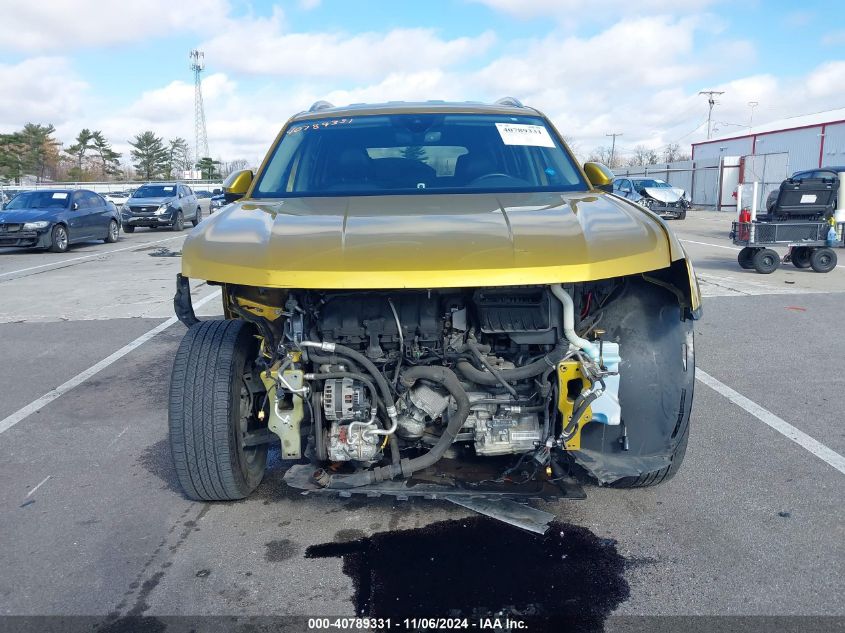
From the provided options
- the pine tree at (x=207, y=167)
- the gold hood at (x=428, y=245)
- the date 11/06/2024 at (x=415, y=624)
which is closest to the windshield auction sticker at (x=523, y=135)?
the gold hood at (x=428, y=245)

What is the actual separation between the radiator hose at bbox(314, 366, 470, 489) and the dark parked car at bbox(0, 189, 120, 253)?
16.2 meters

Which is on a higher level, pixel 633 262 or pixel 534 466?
pixel 633 262

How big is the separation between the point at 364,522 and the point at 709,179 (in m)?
35.7

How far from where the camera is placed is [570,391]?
297cm

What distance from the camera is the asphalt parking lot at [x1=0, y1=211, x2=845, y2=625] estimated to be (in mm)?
2740

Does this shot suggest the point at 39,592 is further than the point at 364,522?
No

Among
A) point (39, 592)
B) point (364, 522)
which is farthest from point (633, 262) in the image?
point (39, 592)

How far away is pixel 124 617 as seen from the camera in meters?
2.62

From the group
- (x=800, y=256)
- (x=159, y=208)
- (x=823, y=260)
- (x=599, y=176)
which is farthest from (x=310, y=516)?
(x=159, y=208)

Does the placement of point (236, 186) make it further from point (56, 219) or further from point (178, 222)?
point (178, 222)

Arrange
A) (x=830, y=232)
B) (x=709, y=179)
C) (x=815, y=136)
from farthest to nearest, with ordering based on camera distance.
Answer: (x=709, y=179) < (x=815, y=136) < (x=830, y=232)

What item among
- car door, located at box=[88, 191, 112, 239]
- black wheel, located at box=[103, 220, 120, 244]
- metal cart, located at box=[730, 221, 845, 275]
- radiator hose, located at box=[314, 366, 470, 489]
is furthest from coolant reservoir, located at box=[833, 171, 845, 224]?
black wheel, located at box=[103, 220, 120, 244]

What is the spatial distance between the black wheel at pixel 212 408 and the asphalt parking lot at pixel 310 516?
22 cm

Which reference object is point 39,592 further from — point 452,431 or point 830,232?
point 830,232
